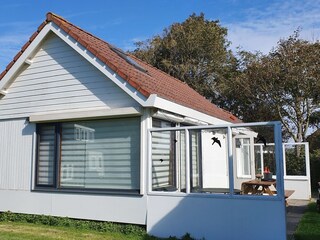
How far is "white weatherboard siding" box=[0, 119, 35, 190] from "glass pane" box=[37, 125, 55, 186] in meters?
0.34

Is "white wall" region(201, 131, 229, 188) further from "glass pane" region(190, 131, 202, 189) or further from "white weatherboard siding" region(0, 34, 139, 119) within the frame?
"white weatherboard siding" region(0, 34, 139, 119)

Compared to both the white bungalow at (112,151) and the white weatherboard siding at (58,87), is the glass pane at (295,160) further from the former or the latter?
the white weatherboard siding at (58,87)

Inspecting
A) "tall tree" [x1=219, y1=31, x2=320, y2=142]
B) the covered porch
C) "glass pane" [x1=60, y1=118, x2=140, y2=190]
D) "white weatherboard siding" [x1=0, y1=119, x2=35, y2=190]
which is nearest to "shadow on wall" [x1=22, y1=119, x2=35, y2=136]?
"white weatherboard siding" [x1=0, y1=119, x2=35, y2=190]

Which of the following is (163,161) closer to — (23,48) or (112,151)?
(112,151)

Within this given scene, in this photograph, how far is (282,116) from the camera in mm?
27844

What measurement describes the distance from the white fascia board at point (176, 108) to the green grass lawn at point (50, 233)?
325cm

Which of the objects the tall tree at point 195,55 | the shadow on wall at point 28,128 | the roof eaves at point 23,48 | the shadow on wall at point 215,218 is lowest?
the shadow on wall at point 215,218

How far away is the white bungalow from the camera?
8156 mm

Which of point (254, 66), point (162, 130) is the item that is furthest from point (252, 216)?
point (254, 66)

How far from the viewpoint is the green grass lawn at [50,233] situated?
28.1 feet

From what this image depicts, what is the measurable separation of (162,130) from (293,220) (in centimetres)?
525

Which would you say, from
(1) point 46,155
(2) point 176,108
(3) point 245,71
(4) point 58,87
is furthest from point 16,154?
(3) point 245,71

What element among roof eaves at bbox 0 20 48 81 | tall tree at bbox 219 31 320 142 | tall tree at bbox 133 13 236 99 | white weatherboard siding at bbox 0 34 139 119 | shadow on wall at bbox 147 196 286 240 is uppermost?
tall tree at bbox 133 13 236 99

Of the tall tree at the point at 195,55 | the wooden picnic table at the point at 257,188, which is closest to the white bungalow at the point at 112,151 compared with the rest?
the wooden picnic table at the point at 257,188
